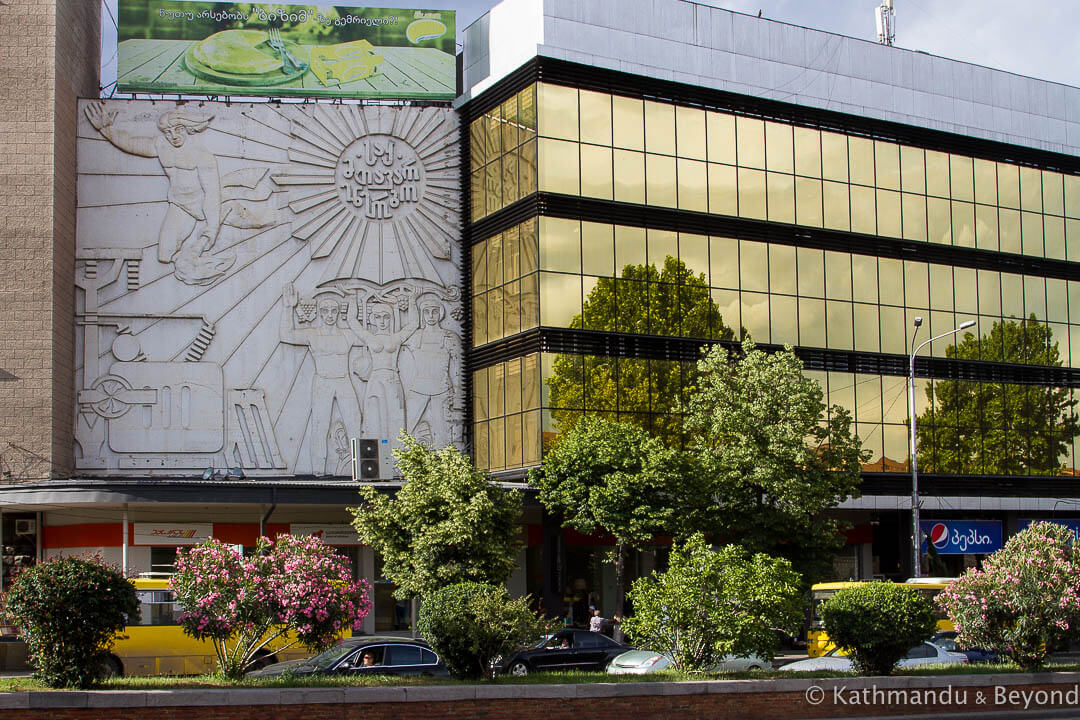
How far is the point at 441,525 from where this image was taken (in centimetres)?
3070

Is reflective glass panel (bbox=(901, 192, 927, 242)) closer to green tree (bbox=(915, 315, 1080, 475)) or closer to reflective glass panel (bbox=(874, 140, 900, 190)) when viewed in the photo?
reflective glass panel (bbox=(874, 140, 900, 190))

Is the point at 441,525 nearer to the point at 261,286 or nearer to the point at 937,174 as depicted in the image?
the point at 261,286

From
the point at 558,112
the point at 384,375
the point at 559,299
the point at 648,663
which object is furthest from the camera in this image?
the point at 384,375

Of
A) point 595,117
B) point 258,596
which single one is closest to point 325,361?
Answer: point 595,117

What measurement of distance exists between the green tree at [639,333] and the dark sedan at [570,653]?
38.9 feet

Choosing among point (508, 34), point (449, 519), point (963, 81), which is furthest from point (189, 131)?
point (963, 81)

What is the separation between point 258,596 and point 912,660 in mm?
13935

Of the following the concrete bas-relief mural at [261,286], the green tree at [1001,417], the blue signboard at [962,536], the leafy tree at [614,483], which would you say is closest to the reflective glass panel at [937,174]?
the green tree at [1001,417]

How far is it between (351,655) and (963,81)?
37815 millimetres

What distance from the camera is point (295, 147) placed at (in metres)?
43.8

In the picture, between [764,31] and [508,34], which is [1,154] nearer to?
[508,34]

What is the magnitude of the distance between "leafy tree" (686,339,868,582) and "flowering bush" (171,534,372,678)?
55.1 ft

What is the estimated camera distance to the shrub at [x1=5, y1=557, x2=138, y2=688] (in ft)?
59.7

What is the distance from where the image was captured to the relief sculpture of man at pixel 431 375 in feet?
141
